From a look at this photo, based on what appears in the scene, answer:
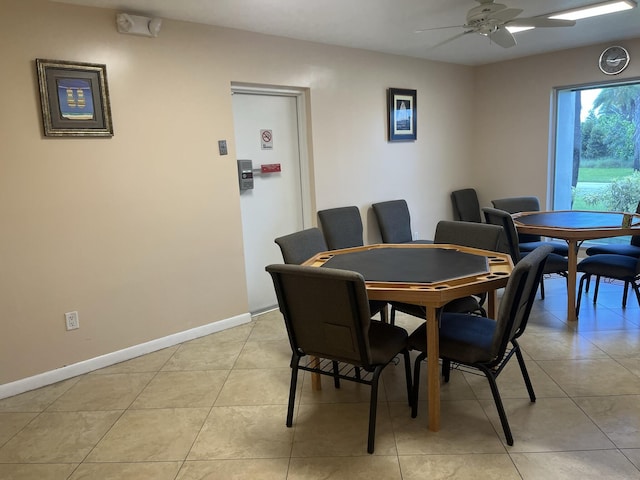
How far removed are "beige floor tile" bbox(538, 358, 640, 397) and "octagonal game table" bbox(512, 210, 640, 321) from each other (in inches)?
32.5

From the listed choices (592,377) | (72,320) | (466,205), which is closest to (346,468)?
(592,377)

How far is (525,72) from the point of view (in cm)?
550

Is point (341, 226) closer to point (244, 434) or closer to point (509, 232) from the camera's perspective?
point (509, 232)

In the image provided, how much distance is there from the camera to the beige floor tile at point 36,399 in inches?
107

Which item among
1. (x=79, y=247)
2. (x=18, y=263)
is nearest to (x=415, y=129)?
(x=79, y=247)

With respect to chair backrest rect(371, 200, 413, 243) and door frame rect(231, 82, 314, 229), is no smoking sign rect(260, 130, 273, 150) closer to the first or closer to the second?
door frame rect(231, 82, 314, 229)

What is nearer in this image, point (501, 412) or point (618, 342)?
point (501, 412)

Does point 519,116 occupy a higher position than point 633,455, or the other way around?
point 519,116

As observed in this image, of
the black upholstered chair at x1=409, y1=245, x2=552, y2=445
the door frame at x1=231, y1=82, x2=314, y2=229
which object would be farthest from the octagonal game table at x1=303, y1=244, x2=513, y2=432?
the door frame at x1=231, y1=82, x2=314, y2=229

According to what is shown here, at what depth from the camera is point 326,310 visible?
6.80 ft

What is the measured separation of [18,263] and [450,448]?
8.78 ft

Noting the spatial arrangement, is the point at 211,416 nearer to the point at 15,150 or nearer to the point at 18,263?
the point at 18,263

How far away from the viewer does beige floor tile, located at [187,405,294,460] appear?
2.21 metres

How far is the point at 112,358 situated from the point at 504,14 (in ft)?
11.4
